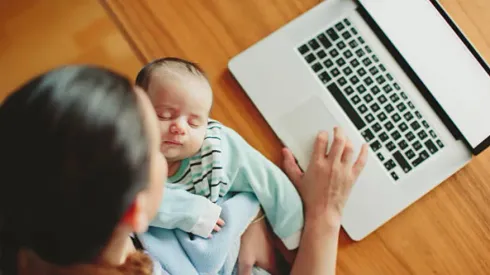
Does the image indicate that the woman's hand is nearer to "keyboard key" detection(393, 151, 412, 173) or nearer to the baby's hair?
"keyboard key" detection(393, 151, 412, 173)

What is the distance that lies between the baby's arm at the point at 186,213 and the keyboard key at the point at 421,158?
0.30m

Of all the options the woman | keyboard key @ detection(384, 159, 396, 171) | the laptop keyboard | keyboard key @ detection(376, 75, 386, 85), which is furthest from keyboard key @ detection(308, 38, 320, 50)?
the woman

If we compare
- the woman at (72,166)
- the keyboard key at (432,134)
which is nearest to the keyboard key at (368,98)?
the keyboard key at (432,134)

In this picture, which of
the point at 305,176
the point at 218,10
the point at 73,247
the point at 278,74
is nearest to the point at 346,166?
the point at 305,176

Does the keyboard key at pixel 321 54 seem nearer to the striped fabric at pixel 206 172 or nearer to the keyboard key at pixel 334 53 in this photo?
the keyboard key at pixel 334 53

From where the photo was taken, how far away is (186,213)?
76 centimetres

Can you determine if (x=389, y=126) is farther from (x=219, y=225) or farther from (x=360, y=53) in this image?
(x=219, y=225)

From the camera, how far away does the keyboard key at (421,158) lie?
832mm

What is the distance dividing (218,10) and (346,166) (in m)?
0.31

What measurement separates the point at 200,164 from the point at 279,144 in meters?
0.13

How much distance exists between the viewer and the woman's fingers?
84 cm

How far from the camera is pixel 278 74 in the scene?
861mm

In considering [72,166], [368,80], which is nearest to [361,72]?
[368,80]

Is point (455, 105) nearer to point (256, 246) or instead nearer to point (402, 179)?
point (402, 179)
